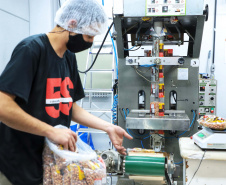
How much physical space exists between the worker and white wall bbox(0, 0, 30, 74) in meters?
2.22

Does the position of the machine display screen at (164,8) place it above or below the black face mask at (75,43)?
above

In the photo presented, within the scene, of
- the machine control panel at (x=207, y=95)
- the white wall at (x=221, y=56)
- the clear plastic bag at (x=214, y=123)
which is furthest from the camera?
the white wall at (x=221, y=56)

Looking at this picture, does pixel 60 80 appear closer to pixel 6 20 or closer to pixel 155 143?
pixel 155 143

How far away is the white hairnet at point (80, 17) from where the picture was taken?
100 centimetres

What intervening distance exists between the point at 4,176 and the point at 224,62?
12.3ft

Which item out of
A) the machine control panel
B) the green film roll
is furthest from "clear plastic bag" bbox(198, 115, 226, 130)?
the machine control panel

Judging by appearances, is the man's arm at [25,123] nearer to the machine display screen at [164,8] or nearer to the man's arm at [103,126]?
the man's arm at [103,126]

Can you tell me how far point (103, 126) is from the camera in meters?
1.16

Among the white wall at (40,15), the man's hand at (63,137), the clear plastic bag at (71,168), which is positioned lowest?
the clear plastic bag at (71,168)

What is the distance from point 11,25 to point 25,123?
270cm

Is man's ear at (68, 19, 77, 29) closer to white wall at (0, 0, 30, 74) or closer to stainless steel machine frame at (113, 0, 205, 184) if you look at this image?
stainless steel machine frame at (113, 0, 205, 184)

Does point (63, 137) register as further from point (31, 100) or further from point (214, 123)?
point (214, 123)

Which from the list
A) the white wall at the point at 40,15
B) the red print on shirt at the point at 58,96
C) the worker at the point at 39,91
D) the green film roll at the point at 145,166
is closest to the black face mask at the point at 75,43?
the worker at the point at 39,91

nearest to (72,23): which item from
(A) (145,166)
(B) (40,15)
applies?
(A) (145,166)
